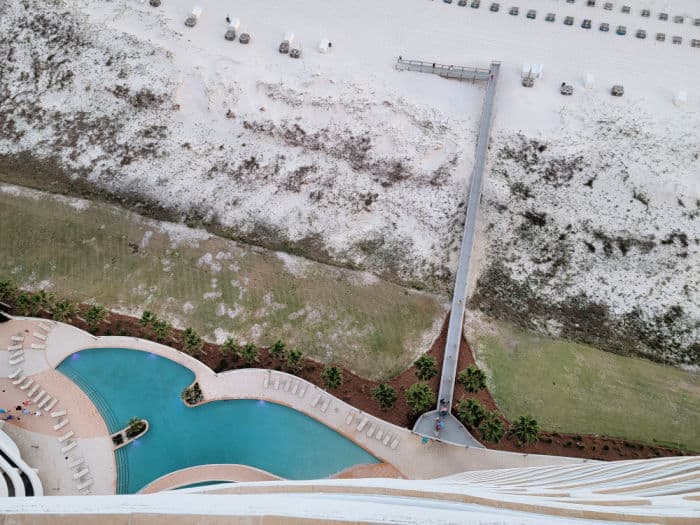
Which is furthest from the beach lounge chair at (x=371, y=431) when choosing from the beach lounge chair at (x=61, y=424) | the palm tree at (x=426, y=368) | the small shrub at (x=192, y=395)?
the beach lounge chair at (x=61, y=424)

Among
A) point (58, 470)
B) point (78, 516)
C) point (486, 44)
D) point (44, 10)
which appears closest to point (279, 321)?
point (58, 470)

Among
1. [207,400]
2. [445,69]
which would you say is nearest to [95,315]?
[207,400]

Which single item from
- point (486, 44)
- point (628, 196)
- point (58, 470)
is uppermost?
point (486, 44)

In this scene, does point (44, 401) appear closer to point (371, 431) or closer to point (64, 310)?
point (64, 310)

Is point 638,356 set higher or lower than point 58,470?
higher

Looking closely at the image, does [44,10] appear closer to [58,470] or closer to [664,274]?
[58,470]

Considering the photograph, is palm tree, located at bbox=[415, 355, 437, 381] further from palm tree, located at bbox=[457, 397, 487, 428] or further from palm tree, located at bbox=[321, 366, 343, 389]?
palm tree, located at bbox=[321, 366, 343, 389]
